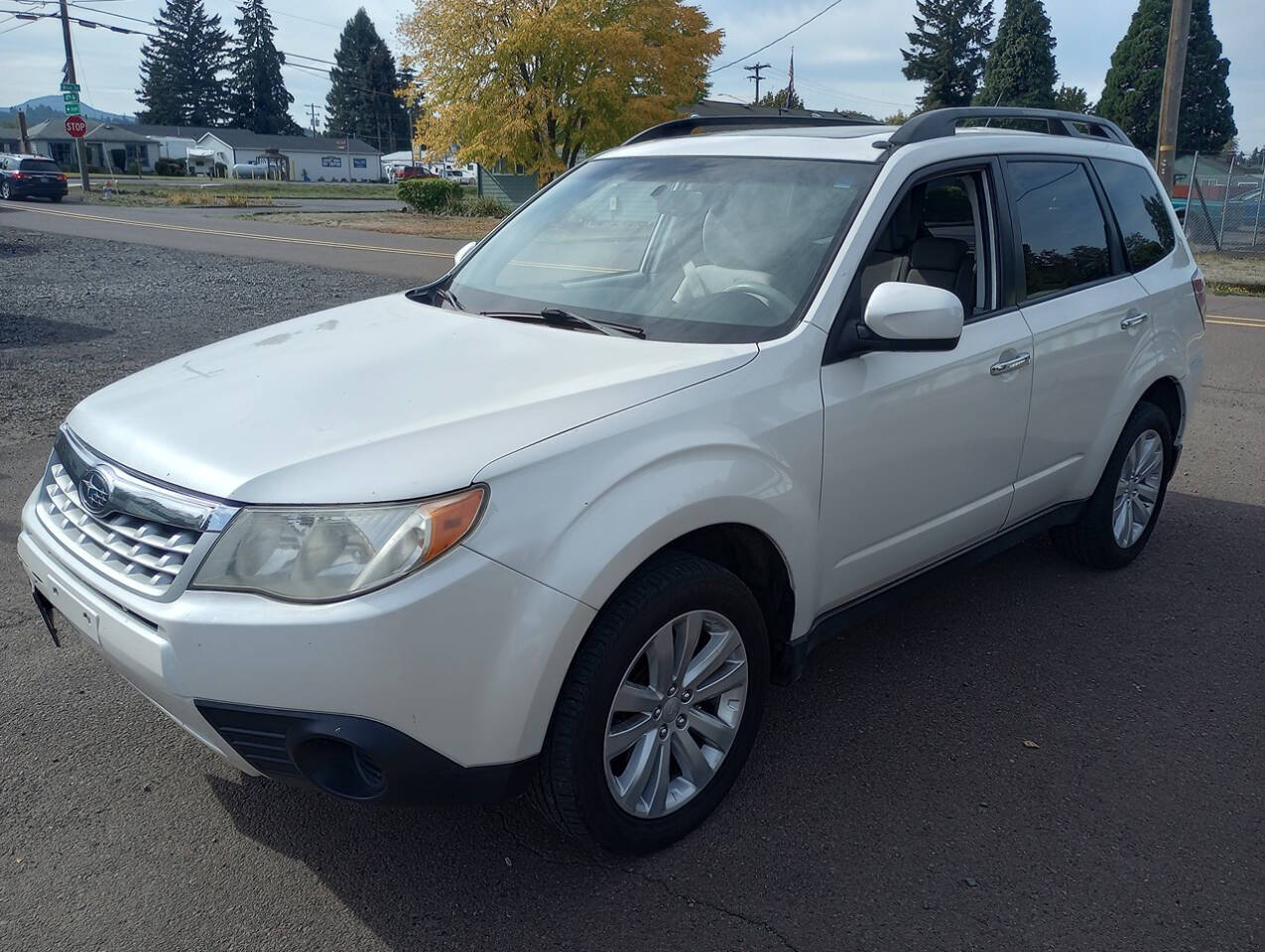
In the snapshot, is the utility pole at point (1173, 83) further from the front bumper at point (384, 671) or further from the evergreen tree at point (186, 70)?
the evergreen tree at point (186, 70)

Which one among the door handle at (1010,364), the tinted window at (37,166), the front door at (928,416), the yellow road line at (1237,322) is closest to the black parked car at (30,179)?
the tinted window at (37,166)

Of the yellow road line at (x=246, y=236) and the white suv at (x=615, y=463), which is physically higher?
the white suv at (x=615, y=463)

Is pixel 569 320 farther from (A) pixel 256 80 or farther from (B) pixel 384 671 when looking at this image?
(A) pixel 256 80

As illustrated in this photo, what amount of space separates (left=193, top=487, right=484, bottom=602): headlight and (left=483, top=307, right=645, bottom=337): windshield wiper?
1058 millimetres

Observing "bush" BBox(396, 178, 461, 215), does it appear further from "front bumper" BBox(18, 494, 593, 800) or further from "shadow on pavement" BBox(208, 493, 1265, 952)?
"front bumper" BBox(18, 494, 593, 800)

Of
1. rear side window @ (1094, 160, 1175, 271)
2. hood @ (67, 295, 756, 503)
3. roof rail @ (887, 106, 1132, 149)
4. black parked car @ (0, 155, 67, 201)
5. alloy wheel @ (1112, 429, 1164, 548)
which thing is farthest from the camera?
black parked car @ (0, 155, 67, 201)

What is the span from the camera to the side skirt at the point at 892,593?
3.31m

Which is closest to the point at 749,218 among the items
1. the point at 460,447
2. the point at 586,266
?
the point at 586,266

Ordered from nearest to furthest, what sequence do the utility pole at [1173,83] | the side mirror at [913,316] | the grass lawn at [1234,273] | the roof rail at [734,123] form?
the side mirror at [913,316] < the roof rail at [734,123] < the utility pole at [1173,83] < the grass lawn at [1234,273]

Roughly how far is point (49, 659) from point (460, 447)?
7.73 feet

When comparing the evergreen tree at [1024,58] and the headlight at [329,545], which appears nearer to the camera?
the headlight at [329,545]

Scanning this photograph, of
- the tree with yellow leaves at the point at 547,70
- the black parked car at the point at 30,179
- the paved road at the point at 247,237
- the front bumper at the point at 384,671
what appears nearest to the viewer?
the front bumper at the point at 384,671

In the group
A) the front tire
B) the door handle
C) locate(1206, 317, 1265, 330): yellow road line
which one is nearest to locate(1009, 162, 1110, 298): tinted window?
the door handle

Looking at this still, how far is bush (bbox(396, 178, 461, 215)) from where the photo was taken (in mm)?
37000
